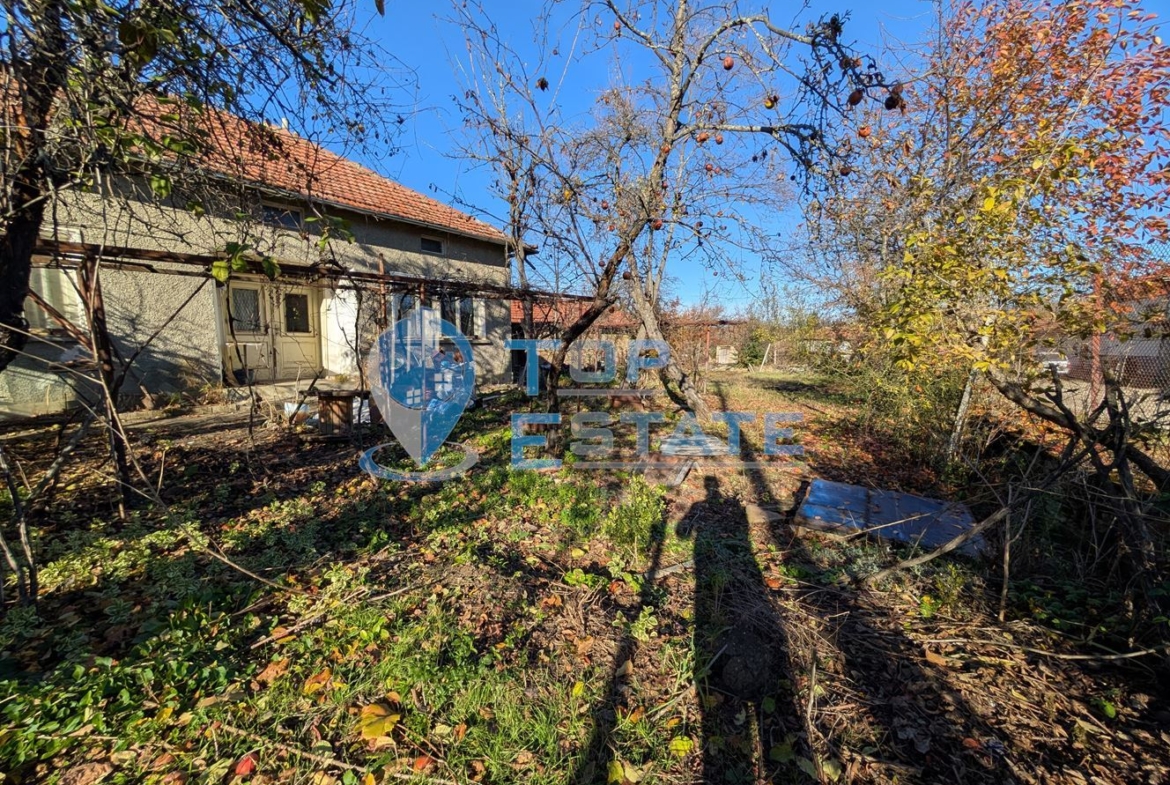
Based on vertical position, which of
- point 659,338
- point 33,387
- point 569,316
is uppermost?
point 569,316

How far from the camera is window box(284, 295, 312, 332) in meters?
9.56

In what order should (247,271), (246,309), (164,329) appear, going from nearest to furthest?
(247,271), (164,329), (246,309)

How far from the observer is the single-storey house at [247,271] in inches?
127

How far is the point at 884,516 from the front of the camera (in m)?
4.18

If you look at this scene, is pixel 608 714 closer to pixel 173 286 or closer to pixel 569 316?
pixel 569 316

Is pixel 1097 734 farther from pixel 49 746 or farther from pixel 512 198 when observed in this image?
pixel 512 198

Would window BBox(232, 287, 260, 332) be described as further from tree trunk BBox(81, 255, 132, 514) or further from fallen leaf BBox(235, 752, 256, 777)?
fallen leaf BBox(235, 752, 256, 777)

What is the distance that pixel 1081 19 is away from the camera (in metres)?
4.47

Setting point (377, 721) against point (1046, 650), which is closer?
point (377, 721)

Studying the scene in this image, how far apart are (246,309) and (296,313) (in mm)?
957

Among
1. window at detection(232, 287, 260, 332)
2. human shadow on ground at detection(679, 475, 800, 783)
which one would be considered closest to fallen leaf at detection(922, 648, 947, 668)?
human shadow on ground at detection(679, 475, 800, 783)

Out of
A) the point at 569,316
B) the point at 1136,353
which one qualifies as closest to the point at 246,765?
the point at 1136,353

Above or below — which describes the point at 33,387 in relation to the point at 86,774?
above

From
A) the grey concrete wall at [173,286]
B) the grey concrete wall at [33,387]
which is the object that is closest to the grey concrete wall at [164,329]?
the grey concrete wall at [173,286]
